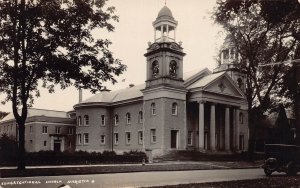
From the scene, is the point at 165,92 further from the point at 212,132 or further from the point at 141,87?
the point at 141,87


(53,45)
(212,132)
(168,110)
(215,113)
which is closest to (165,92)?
(168,110)

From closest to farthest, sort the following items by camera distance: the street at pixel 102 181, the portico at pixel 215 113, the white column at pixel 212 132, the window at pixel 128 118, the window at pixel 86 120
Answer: the street at pixel 102 181 < the portico at pixel 215 113 < the white column at pixel 212 132 < the window at pixel 128 118 < the window at pixel 86 120

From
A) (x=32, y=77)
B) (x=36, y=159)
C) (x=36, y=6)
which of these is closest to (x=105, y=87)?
(x=32, y=77)

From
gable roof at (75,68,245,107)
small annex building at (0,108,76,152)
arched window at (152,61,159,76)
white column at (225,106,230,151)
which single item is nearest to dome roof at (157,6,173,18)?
arched window at (152,61,159,76)

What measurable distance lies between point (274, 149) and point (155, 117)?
18.7 m

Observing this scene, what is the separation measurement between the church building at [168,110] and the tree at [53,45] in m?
16.3

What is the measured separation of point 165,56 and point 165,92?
10.8 ft

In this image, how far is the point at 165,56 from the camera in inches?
1396

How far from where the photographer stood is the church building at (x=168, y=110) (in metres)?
35.4

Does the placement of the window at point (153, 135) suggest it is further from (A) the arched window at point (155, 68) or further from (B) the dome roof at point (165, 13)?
(B) the dome roof at point (165, 13)

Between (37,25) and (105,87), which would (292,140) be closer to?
(105,87)

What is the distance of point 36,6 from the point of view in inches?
647

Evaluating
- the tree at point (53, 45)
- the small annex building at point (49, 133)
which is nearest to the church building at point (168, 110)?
the small annex building at point (49, 133)

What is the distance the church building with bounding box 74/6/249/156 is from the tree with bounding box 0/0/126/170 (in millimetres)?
16334
